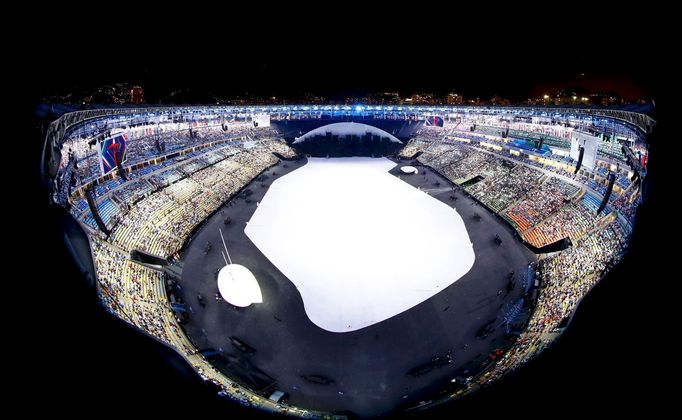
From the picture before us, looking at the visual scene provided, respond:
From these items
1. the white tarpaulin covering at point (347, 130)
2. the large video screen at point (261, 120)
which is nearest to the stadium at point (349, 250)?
the large video screen at point (261, 120)

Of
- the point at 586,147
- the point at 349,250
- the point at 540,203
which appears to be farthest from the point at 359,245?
the point at 586,147

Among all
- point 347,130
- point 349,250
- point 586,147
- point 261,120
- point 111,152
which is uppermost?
point 261,120

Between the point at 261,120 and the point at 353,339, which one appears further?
the point at 261,120

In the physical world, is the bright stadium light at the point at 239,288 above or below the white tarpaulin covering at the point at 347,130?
below

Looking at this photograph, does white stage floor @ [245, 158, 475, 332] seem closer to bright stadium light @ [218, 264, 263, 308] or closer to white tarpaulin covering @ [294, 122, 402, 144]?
bright stadium light @ [218, 264, 263, 308]

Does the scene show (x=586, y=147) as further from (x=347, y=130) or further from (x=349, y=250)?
(x=347, y=130)

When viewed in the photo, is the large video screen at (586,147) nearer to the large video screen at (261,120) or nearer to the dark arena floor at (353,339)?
the dark arena floor at (353,339)

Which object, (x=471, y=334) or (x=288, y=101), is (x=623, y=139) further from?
(x=288, y=101)
